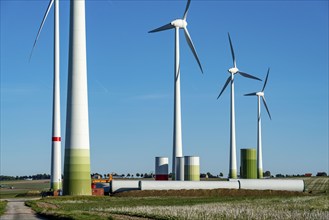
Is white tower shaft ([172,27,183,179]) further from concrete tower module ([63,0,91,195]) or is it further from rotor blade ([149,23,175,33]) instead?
concrete tower module ([63,0,91,195])

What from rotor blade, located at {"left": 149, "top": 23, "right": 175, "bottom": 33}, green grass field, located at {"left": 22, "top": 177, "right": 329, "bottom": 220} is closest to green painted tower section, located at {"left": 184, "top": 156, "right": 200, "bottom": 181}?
green grass field, located at {"left": 22, "top": 177, "right": 329, "bottom": 220}

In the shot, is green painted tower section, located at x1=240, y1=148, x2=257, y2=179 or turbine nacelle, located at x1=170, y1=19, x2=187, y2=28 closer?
turbine nacelle, located at x1=170, y1=19, x2=187, y2=28

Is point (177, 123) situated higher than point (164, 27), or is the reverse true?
point (164, 27)

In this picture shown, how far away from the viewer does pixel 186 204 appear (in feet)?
206

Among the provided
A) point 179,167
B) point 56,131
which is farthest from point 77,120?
point 179,167

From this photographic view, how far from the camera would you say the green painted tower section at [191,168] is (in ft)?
330

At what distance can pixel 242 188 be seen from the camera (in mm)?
101688

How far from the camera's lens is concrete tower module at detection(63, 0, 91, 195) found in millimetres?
68125

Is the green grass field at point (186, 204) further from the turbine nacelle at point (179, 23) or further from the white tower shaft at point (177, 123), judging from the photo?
the turbine nacelle at point (179, 23)

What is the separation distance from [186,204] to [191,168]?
38575mm

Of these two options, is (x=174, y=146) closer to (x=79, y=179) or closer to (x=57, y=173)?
(x=57, y=173)

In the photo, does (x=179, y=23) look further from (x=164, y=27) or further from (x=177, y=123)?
(x=177, y=123)

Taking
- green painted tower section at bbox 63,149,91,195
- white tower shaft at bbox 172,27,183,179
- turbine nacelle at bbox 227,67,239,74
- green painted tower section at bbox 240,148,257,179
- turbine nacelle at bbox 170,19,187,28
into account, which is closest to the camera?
green painted tower section at bbox 63,149,91,195

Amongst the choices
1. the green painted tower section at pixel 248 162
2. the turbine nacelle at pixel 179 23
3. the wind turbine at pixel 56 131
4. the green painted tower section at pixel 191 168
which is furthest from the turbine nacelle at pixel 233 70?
the wind turbine at pixel 56 131
